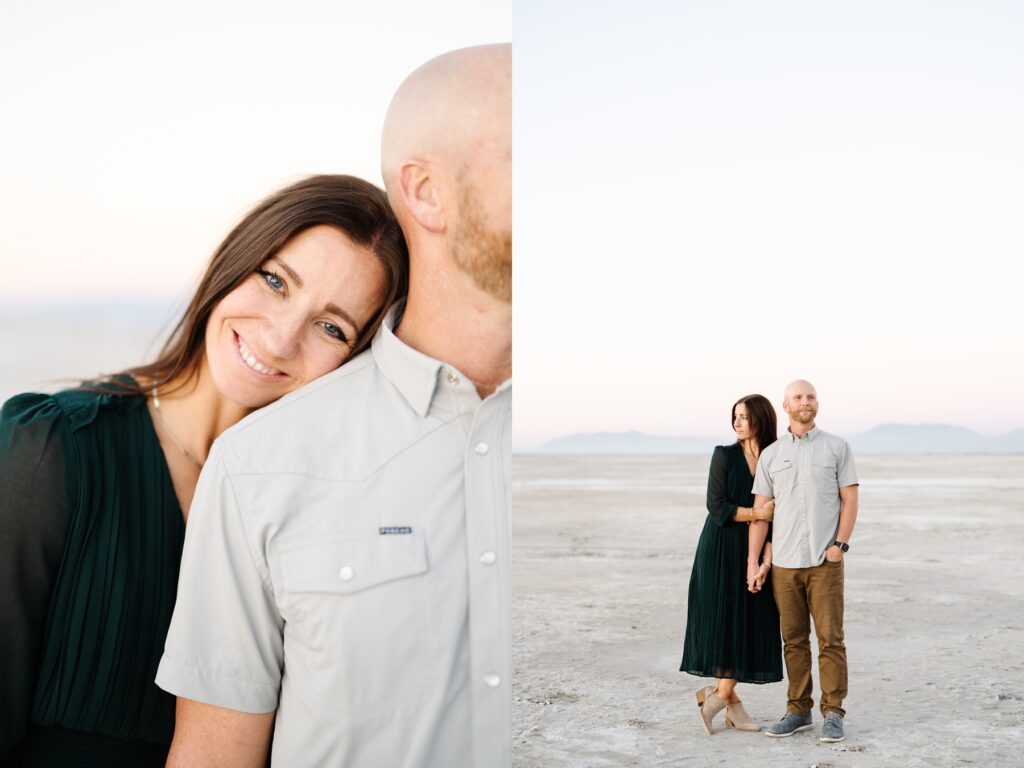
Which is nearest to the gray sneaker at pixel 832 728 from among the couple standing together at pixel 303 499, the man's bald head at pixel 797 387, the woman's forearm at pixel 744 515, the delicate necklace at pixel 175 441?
the woman's forearm at pixel 744 515

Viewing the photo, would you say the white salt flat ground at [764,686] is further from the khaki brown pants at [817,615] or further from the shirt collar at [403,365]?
the shirt collar at [403,365]

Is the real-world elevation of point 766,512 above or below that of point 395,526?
below

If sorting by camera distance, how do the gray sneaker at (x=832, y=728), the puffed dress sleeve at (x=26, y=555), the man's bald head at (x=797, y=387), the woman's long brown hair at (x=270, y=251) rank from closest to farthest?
the puffed dress sleeve at (x=26, y=555), the woman's long brown hair at (x=270, y=251), the man's bald head at (x=797, y=387), the gray sneaker at (x=832, y=728)

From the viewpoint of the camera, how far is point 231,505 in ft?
4.91

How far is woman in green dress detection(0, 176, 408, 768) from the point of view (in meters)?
1.47

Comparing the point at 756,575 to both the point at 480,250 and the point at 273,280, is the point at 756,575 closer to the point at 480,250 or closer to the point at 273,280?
the point at 480,250

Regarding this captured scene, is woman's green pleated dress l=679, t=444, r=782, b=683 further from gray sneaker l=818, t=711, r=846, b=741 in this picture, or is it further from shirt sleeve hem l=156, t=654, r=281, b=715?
shirt sleeve hem l=156, t=654, r=281, b=715

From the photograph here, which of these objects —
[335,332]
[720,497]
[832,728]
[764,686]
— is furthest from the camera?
[764,686]

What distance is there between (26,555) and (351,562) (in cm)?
43

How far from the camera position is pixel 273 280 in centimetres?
155

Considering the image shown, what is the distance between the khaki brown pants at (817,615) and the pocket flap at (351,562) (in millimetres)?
3216

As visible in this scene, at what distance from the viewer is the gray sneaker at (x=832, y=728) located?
4.87 m

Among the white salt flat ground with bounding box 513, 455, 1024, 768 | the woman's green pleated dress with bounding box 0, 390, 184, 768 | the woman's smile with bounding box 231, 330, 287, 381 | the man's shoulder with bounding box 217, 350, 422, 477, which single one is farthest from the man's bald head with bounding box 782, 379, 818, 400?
the woman's green pleated dress with bounding box 0, 390, 184, 768

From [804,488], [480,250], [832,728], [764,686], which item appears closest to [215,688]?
[480,250]
